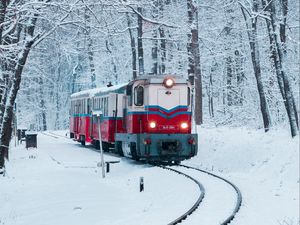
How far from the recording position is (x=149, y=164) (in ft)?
65.1

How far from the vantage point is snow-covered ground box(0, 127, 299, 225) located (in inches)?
425

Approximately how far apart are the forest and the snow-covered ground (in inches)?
59.1

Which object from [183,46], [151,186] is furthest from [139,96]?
[183,46]

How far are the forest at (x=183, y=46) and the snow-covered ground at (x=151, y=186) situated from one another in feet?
4.93

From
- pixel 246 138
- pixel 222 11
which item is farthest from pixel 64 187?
pixel 222 11

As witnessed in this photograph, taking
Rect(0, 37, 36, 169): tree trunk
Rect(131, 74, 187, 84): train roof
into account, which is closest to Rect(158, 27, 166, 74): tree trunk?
Rect(131, 74, 187, 84): train roof

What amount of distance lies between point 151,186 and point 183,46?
19961mm

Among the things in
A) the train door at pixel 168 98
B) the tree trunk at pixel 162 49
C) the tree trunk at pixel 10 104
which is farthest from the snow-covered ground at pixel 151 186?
the tree trunk at pixel 162 49

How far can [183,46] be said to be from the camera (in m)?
33.7

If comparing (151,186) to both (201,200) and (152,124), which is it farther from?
(152,124)

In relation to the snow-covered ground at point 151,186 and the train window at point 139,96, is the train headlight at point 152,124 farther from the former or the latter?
the snow-covered ground at point 151,186

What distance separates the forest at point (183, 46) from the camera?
44.4 feet

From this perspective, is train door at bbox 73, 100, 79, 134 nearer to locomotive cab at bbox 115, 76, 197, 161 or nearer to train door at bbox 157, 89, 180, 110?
locomotive cab at bbox 115, 76, 197, 161

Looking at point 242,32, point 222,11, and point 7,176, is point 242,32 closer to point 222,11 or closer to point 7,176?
point 222,11
